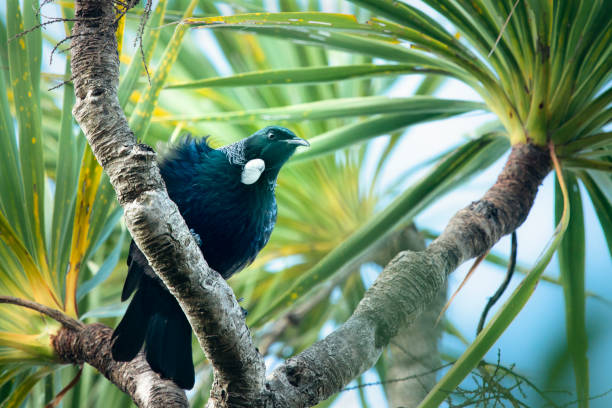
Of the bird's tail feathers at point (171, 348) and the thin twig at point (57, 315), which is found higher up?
the bird's tail feathers at point (171, 348)

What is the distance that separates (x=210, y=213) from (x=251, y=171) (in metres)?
0.15

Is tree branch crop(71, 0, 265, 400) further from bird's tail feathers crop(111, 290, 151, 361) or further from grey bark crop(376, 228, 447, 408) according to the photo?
grey bark crop(376, 228, 447, 408)

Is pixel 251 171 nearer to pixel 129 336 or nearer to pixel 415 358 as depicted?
pixel 129 336

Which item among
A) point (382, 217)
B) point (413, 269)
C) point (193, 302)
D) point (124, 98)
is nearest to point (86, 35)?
point (193, 302)

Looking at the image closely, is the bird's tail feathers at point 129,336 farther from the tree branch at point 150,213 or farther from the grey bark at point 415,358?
the grey bark at point 415,358

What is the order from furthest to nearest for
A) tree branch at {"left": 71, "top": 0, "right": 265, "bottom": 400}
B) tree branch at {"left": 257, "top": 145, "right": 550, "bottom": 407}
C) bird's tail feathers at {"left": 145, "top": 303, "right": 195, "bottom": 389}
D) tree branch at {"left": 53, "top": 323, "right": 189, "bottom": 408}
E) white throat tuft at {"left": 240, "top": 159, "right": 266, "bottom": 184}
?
white throat tuft at {"left": 240, "top": 159, "right": 266, "bottom": 184} → bird's tail feathers at {"left": 145, "top": 303, "right": 195, "bottom": 389} → tree branch at {"left": 53, "top": 323, "right": 189, "bottom": 408} → tree branch at {"left": 257, "top": 145, "right": 550, "bottom": 407} → tree branch at {"left": 71, "top": 0, "right": 265, "bottom": 400}

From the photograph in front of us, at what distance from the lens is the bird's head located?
1599 mm

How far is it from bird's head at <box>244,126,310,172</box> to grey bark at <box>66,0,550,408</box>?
477 mm

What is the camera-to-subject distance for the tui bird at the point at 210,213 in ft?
4.65

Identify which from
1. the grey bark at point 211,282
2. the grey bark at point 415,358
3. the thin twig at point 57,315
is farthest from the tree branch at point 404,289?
the thin twig at point 57,315

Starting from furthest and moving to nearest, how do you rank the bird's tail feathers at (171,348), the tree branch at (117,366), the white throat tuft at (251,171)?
1. the white throat tuft at (251,171)
2. the bird's tail feathers at (171,348)
3. the tree branch at (117,366)

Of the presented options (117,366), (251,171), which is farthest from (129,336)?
(251,171)

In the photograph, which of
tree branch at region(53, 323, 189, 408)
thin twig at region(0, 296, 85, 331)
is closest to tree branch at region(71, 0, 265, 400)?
tree branch at region(53, 323, 189, 408)

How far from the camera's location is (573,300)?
1712 millimetres
